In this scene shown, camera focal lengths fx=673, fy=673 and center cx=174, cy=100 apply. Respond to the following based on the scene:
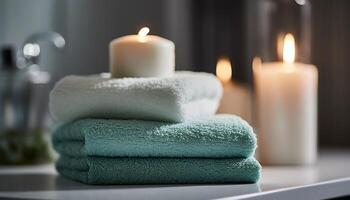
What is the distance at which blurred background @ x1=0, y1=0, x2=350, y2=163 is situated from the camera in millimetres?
1242

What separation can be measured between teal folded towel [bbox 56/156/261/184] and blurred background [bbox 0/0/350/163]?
1.36 feet

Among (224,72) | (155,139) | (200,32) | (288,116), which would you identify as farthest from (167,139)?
(200,32)

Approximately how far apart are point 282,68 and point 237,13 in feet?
1.36

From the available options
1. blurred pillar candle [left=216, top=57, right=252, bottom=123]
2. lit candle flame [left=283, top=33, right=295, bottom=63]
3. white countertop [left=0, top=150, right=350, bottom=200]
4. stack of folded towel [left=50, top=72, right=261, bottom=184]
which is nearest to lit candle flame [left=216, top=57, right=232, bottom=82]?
blurred pillar candle [left=216, top=57, right=252, bottom=123]

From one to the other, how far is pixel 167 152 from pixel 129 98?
8 centimetres

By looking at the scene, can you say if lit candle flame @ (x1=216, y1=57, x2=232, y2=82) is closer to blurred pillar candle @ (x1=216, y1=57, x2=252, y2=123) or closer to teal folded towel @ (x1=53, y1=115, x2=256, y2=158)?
blurred pillar candle @ (x1=216, y1=57, x2=252, y2=123)

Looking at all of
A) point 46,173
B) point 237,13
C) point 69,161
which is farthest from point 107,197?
point 237,13

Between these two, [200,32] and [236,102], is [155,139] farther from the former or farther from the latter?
[200,32]

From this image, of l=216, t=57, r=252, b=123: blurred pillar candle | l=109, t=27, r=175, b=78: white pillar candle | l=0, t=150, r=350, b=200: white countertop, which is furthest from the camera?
l=216, t=57, r=252, b=123: blurred pillar candle

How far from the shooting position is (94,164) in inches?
30.2

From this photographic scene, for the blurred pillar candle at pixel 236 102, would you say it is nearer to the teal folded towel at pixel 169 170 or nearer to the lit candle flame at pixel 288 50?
the lit candle flame at pixel 288 50

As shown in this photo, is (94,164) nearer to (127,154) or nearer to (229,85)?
(127,154)

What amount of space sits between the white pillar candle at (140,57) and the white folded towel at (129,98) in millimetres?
44

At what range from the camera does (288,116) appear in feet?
3.43
